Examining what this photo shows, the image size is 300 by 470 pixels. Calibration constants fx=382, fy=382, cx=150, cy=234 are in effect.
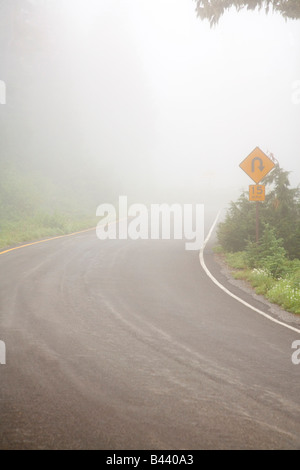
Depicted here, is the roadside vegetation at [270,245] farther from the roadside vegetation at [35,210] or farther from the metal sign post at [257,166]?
the roadside vegetation at [35,210]

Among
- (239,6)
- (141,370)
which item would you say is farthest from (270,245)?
(141,370)

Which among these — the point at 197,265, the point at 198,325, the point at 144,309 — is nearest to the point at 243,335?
the point at 198,325

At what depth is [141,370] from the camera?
16.1 feet

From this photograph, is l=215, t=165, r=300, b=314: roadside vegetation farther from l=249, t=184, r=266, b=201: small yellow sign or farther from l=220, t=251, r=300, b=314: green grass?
l=249, t=184, r=266, b=201: small yellow sign

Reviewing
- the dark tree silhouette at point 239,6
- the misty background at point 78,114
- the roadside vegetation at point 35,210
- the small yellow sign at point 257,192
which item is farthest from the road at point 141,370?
the misty background at point 78,114

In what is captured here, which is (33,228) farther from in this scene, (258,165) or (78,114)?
(78,114)

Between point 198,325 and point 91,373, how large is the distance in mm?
2652

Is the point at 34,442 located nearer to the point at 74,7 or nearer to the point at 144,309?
the point at 144,309

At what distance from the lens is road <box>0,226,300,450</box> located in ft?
11.7

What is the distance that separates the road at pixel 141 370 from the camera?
3580mm

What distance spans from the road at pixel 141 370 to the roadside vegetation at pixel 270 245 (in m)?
1.33

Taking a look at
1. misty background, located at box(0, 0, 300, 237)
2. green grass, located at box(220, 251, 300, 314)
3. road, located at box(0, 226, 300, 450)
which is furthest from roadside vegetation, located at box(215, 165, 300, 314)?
misty background, located at box(0, 0, 300, 237)

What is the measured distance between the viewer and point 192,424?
3.72m

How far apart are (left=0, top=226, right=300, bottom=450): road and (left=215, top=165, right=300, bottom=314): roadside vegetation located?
4.37 feet
